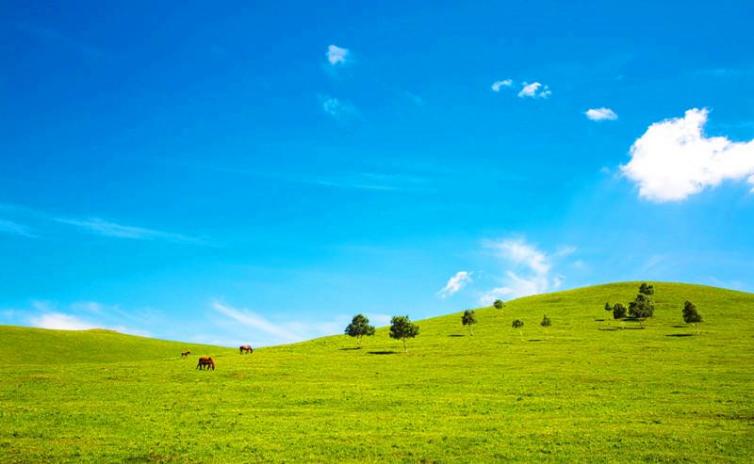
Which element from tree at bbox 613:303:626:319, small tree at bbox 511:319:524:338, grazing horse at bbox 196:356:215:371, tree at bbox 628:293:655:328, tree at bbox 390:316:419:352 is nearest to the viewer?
grazing horse at bbox 196:356:215:371

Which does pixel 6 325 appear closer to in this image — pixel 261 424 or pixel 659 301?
pixel 261 424

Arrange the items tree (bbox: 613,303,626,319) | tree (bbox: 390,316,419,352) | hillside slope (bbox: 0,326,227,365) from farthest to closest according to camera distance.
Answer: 1. tree (bbox: 613,303,626,319)
2. hillside slope (bbox: 0,326,227,365)
3. tree (bbox: 390,316,419,352)

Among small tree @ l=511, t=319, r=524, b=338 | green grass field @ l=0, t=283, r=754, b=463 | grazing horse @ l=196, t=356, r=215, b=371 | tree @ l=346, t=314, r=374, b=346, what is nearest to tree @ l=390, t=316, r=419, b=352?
green grass field @ l=0, t=283, r=754, b=463

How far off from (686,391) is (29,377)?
67.2 meters

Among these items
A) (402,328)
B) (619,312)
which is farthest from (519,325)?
(402,328)

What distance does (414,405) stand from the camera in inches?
1730

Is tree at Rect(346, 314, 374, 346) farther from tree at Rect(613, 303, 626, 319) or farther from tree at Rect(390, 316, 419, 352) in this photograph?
tree at Rect(613, 303, 626, 319)

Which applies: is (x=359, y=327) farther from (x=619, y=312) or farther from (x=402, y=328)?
(x=619, y=312)

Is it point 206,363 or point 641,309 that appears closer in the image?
point 206,363

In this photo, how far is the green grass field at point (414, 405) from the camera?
1165 inches

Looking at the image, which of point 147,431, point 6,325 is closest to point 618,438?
point 147,431

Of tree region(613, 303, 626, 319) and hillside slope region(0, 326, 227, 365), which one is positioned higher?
tree region(613, 303, 626, 319)

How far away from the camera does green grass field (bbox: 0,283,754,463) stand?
97.1 feet

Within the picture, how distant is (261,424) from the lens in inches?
1448
